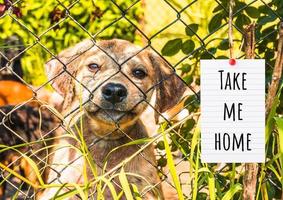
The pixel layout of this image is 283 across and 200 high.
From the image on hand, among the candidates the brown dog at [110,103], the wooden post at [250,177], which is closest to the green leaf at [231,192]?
the wooden post at [250,177]

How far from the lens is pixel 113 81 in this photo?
3.92 metres

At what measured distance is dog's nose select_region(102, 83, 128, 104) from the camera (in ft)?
12.6

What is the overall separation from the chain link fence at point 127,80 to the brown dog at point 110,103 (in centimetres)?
3

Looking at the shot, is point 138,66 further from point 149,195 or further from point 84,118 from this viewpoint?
point 149,195

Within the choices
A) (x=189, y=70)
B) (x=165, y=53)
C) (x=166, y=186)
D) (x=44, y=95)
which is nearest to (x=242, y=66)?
(x=165, y=53)

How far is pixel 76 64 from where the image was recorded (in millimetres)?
4289

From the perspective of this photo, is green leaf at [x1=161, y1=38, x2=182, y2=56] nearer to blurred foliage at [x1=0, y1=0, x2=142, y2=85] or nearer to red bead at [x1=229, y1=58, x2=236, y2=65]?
red bead at [x1=229, y1=58, x2=236, y2=65]

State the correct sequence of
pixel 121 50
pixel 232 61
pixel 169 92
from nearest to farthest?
pixel 232 61 < pixel 169 92 < pixel 121 50

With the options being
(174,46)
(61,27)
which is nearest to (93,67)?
(174,46)

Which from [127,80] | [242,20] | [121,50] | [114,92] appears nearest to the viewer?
[242,20]

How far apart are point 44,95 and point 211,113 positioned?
4175 mm

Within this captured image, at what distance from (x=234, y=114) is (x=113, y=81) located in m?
1.27

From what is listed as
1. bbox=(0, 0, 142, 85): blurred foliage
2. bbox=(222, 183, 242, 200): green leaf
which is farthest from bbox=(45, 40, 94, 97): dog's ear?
bbox=(0, 0, 142, 85): blurred foliage

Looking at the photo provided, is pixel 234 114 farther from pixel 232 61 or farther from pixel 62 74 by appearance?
pixel 62 74
